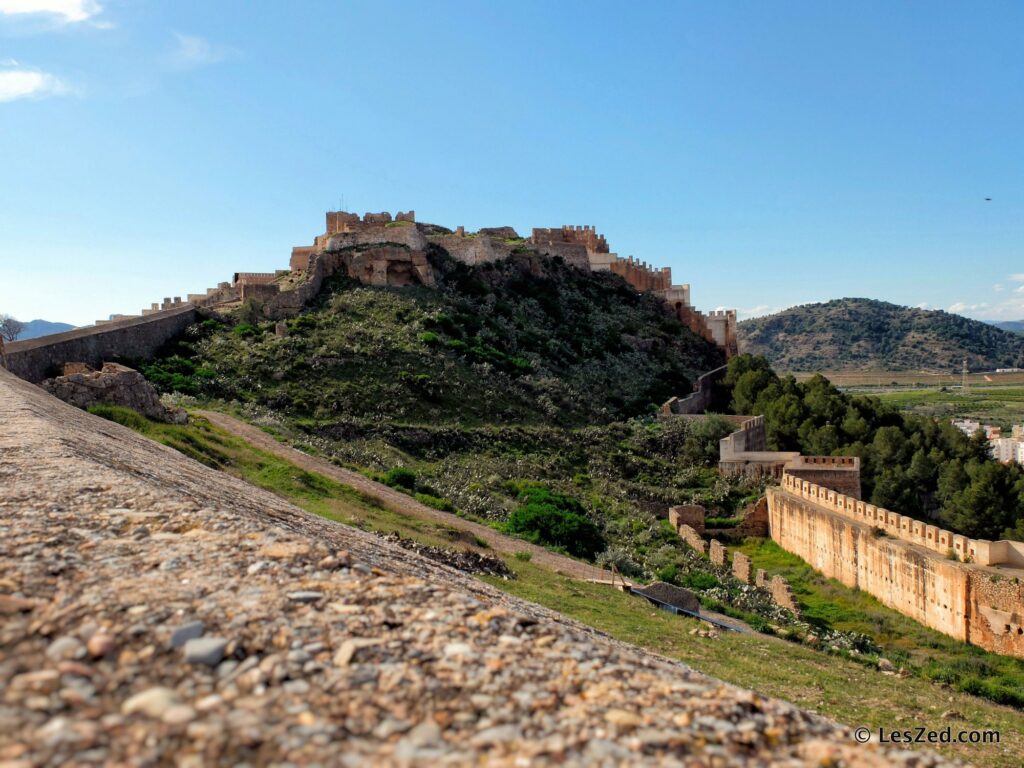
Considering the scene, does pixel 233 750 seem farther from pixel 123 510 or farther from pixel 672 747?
pixel 123 510

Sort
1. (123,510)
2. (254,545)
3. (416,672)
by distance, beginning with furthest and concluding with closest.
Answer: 1. (123,510)
2. (254,545)
3. (416,672)

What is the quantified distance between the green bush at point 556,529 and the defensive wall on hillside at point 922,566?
5.42 metres

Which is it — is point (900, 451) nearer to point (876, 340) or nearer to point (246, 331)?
point (246, 331)

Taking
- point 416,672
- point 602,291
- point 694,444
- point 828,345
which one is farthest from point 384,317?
point 828,345

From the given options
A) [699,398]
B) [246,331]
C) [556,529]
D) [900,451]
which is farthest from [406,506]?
[699,398]

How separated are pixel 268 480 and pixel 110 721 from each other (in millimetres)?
12791

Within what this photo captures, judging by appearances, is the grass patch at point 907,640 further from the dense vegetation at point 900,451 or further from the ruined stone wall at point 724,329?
the ruined stone wall at point 724,329

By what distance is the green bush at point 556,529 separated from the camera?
17.8 m

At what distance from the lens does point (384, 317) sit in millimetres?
34531

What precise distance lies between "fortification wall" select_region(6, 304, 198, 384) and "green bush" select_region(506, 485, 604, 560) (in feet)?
40.0

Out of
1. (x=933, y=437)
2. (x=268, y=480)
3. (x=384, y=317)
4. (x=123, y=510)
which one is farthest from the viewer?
(x=384, y=317)

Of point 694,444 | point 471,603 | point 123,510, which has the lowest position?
point 694,444

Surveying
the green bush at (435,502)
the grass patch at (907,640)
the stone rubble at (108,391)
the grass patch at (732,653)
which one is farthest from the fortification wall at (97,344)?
the grass patch at (907,640)

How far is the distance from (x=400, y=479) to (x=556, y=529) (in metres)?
4.12
